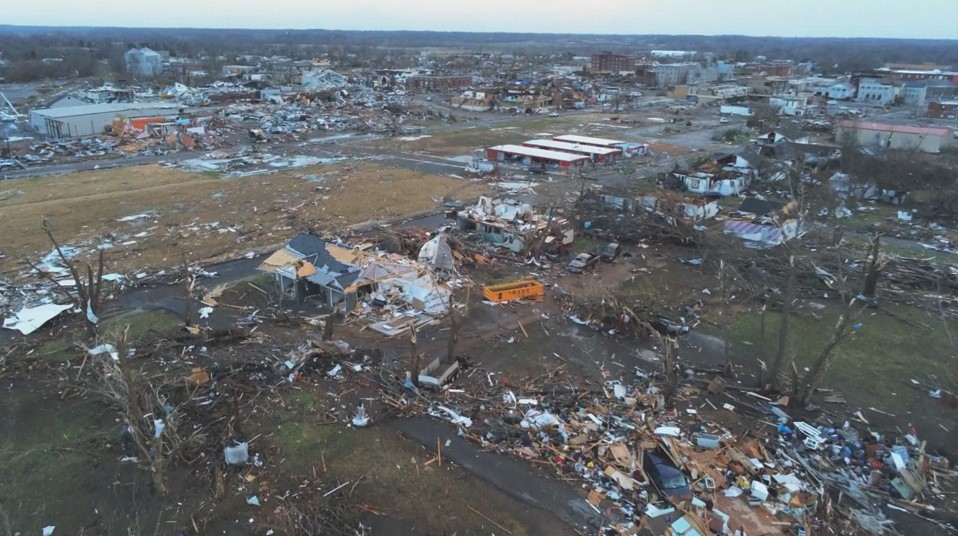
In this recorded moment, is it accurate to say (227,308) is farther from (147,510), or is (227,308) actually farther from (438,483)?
(438,483)

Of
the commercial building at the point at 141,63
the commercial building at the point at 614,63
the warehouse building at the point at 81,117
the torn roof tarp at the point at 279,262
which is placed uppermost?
the commercial building at the point at 614,63

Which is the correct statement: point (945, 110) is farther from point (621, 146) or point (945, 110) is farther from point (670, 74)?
point (621, 146)

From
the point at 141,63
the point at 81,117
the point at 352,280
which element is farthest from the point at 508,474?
the point at 141,63

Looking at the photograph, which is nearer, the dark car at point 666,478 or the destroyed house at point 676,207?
the dark car at point 666,478

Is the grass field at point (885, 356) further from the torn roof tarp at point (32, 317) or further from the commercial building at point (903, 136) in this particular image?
the commercial building at point (903, 136)

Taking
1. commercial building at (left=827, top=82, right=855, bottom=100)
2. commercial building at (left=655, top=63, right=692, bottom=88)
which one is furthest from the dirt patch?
commercial building at (left=655, top=63, right=692, bottom=88)

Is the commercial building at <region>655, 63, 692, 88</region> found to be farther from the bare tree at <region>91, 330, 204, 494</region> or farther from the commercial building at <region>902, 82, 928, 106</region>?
the bare tree at <region>91, 330, 204, 494</region>

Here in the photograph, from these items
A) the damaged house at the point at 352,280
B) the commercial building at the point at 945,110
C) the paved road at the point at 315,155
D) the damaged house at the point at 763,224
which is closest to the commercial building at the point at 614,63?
the commercial building at the point at 945,110
